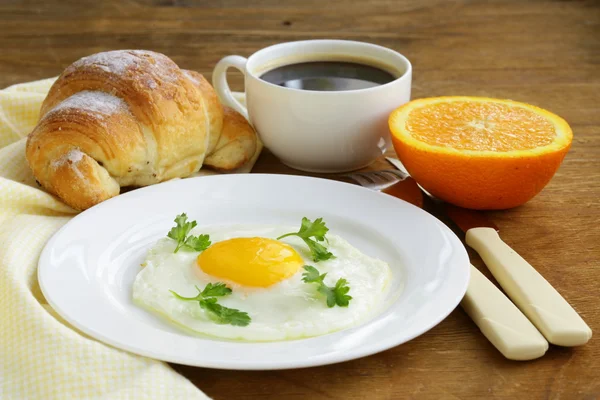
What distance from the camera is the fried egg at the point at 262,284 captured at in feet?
4.78

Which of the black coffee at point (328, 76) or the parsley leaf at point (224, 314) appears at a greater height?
the black coffee at point (328, 76)

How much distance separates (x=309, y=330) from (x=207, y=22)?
7.97 feet

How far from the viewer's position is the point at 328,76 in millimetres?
2279

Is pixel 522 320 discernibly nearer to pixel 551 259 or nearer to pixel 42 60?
pixel 551 259

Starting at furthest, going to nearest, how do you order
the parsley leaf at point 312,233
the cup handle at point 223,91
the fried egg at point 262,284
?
the cup handle at point 223,91, the parsley leaf at point 312,233, the fried egg at point 262,284

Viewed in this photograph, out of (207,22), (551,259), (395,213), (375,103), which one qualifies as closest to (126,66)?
(375,103)

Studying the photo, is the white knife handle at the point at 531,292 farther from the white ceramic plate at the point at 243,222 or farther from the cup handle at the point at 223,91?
the cup handle at the point at 223,91

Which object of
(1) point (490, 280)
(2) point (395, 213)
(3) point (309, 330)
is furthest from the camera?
(2) point (395, 213)

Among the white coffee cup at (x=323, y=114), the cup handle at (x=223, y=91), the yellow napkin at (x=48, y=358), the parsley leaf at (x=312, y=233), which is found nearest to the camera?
the yellow napkin at (x=48, y=358)

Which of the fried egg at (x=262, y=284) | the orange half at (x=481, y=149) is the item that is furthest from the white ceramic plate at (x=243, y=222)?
the orange half at (x=481, y=149)

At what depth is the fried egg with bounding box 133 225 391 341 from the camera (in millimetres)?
1458

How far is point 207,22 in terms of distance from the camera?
142 inches

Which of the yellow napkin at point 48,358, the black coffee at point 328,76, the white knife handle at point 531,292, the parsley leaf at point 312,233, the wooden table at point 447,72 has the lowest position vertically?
the wooden table at point 447,72

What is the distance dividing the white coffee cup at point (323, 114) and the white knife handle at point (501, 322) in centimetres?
64
